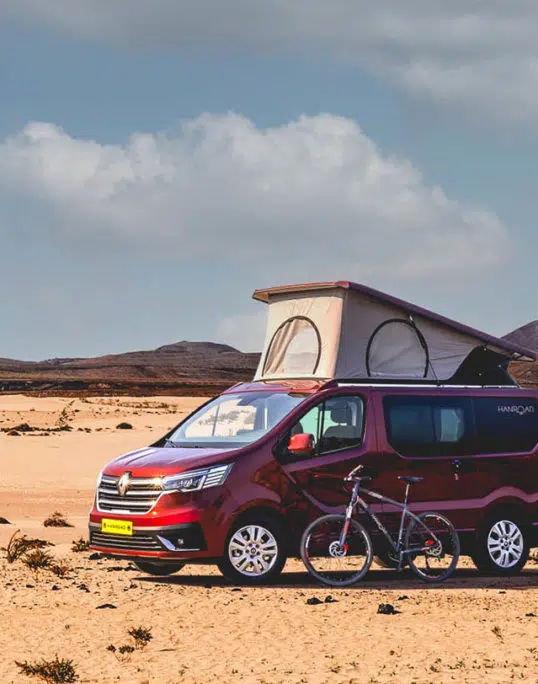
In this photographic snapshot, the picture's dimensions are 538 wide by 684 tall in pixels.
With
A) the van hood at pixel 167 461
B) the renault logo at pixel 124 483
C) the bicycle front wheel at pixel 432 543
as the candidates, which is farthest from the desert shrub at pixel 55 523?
the bicycle front wheel at pixel 432 543

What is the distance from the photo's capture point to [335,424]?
14.6 meters

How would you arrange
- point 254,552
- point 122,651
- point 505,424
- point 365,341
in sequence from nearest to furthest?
point 122,651, point 254,552, point 505,424, point 365,341

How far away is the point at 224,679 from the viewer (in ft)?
29.7

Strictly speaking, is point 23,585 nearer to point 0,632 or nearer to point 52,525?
point 0,632

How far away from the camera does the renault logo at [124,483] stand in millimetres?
13961

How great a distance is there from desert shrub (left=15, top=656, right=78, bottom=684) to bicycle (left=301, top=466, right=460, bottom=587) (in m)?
4.68

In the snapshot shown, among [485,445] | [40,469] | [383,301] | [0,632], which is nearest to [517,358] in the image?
[383,301]

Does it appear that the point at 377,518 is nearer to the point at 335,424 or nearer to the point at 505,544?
the point at 335,424

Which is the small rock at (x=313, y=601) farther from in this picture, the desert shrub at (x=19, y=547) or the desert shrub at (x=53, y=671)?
the desert shrub at (x=19, y=547)

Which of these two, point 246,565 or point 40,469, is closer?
point 246,565

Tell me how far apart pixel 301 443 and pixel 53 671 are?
5125mm

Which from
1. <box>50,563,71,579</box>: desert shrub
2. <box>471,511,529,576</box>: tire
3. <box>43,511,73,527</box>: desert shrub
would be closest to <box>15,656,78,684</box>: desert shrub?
<box>50,563,71,579</box>: desert shrub

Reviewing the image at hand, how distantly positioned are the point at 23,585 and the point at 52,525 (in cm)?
759

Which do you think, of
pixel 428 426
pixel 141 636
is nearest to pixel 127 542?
pixel 141 636
